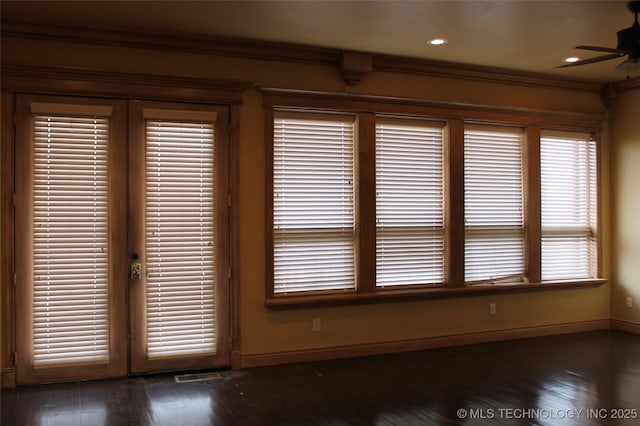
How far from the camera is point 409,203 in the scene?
17.7 feet

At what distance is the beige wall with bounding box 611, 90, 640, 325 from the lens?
6148 millimetres

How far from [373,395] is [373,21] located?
9.21ft

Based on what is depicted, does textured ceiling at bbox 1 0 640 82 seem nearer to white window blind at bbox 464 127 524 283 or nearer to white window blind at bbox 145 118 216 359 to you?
white window blind at bbox 145 118 216 359

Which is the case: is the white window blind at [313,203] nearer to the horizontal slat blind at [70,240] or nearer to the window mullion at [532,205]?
the horizontal slat blind at [70,240]

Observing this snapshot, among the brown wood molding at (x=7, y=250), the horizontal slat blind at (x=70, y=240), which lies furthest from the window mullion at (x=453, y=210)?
the brown wood molding at (x=7, y=250)

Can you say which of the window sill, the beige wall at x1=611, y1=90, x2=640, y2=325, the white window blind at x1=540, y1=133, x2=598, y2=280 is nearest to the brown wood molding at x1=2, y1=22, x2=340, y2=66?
the window sill

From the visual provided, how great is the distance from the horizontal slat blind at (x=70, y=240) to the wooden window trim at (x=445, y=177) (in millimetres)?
1364

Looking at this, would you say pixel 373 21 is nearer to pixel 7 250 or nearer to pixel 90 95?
pixel 90 95

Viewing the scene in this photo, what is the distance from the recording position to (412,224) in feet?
17.7

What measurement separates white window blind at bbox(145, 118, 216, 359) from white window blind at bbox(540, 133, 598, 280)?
367 cm

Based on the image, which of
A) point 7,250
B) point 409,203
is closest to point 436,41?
point 409,203

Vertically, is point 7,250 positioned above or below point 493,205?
below

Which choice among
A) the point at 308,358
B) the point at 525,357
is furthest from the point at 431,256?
the point at 308,358

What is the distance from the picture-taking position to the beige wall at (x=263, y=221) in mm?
4469
